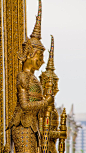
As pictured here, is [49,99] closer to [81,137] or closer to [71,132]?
[71,132]

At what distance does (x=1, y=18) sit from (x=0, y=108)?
98cm

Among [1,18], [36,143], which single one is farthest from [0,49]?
[36,143]

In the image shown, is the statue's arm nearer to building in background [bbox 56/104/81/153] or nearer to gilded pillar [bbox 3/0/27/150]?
gilded pillar [bbox 3/0/27/150]

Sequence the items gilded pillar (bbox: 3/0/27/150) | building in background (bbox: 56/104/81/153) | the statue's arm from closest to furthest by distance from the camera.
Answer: the statue's arm, gilded pillar (bbox: 3/0/27/150), building in background (bbox: 56/104/81/153)

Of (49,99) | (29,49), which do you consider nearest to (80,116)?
(49,99)

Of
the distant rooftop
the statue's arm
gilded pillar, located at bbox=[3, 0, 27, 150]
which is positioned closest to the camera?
the statue's arm

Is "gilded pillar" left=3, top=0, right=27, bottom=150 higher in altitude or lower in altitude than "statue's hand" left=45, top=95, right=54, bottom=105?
Result: higher

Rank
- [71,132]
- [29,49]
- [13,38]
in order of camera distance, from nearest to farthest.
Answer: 1. [29,49]
2. [13,38]
3. [71,132]

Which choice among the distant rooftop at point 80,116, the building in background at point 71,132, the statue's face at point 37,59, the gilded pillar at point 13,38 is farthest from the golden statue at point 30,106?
the distant rooftop at point 80,116

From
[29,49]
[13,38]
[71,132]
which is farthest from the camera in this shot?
[71,132]

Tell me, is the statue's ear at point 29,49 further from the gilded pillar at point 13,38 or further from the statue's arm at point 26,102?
the gilded pillar at point 13,38

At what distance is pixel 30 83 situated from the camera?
13.9ft

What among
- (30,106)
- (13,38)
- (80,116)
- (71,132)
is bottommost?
(71,132)

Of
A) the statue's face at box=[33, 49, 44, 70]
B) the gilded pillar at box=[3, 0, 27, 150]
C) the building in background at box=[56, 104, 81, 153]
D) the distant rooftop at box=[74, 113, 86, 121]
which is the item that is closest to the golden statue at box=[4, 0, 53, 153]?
the statue's face at box=[33, 49, 44, 70]
